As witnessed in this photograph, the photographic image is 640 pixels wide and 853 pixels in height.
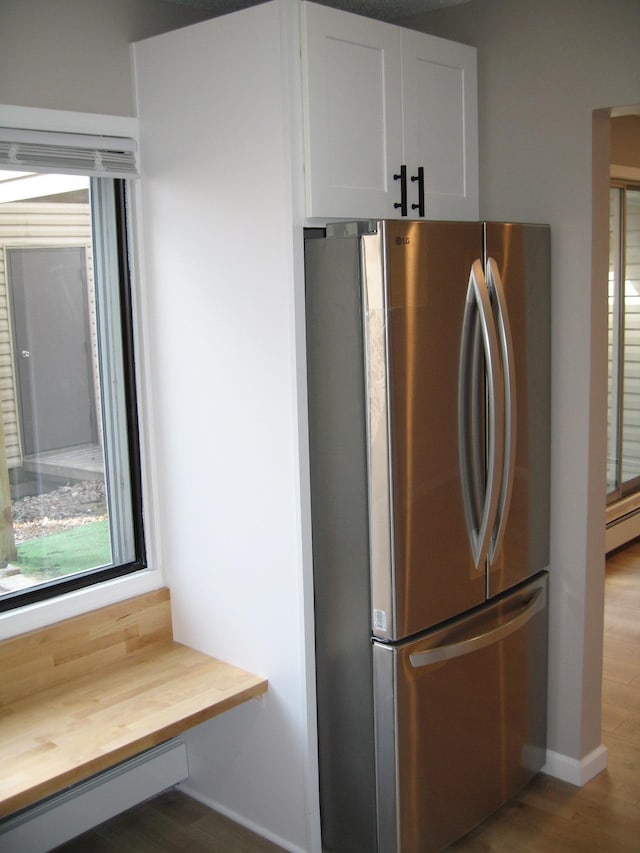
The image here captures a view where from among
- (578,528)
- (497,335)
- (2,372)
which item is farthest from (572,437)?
(2,372)

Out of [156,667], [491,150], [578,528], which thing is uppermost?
[491,150]

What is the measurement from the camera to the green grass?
8.98 feet

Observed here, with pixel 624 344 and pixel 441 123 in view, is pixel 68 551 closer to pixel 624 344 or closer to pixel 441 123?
pixel 441 123

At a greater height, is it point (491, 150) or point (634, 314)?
point (491, 150)

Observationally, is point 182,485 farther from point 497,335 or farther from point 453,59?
point 453,59

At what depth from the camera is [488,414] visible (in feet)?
8.59

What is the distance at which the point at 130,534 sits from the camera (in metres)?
2.96

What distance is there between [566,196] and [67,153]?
149cm

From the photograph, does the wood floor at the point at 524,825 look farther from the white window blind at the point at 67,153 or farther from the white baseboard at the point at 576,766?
the white window blind at the point at 67,153

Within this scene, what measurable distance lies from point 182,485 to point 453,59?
1.55 metres

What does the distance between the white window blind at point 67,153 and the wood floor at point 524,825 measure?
2.01 metres

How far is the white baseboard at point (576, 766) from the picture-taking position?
9.99ft

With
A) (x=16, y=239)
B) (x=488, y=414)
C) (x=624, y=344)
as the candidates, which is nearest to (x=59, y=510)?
(x=16, y=239)

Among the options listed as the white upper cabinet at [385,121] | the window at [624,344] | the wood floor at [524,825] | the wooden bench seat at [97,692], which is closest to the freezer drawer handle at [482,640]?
the wooden bench seat at [97,692]
